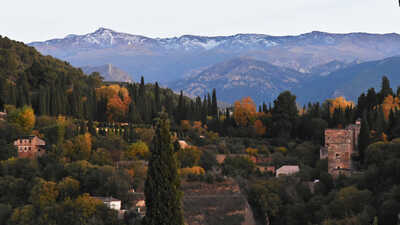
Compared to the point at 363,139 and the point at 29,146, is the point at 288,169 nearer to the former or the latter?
the point at 363,139

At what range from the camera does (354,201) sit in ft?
117

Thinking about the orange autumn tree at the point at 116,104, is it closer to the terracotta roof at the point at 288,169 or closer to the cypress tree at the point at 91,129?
the cypress tree at the point at 91,129

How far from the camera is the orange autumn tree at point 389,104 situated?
50638 millimetres

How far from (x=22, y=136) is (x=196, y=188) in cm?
1303

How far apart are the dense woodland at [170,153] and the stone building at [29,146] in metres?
0.82

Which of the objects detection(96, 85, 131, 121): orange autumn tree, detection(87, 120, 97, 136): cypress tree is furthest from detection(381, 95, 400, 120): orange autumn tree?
detection(87, 120, 97, 136): cypress tree

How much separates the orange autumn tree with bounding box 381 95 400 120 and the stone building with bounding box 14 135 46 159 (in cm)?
2600

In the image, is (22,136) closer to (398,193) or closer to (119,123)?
(119,123)

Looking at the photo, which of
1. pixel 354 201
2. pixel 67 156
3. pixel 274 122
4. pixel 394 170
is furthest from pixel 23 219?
pixel 274 122

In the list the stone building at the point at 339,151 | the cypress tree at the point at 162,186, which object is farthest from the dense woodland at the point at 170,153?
the stone building at the point at 339,151

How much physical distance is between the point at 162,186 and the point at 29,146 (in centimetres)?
1998

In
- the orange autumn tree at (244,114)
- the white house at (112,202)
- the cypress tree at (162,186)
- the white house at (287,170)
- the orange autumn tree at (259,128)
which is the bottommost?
the white house at (112,202)

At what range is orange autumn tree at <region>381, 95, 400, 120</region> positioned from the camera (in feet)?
166

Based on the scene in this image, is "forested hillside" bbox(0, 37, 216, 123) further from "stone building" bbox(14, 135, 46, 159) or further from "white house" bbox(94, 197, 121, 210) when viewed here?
"white house" bbox(94, 197, 121, 210)
